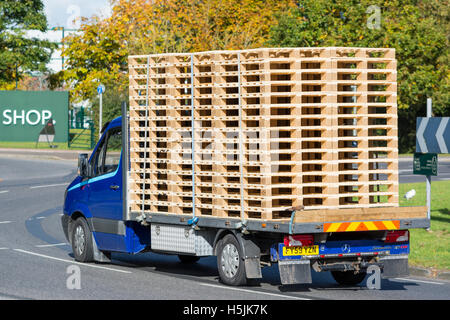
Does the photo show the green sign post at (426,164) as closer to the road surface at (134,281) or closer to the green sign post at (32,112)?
the road surface at (134,281)

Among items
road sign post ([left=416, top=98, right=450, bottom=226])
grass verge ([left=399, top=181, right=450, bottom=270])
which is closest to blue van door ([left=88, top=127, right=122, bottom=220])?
grass verge ([left=399, top=181, right=450, bottom=270])

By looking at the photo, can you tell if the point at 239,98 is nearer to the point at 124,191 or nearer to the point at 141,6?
the point at 124,191

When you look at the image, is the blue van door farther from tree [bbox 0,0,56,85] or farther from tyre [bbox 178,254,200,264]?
tree [bbox 0,0,56,85]

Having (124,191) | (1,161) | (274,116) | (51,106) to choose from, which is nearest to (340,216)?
(274,116)

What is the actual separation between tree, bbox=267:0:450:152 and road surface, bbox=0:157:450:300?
94.4 feet

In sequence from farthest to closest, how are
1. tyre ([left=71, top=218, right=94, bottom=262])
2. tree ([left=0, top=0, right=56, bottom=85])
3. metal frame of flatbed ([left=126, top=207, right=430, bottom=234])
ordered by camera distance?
tree ([left=0, top=0, right=56, bottom=85])
tyre ([left=71, top=218, right=94, bottom=262])
metal frame of flatbed ([left=126, top=207, right=430, bottom=234])

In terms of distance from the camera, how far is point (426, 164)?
17.1 meters

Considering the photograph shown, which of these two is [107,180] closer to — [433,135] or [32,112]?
[433,135]

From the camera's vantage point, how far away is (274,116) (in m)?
11.3

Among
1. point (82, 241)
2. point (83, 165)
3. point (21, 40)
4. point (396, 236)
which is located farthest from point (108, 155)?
point (21, 40)

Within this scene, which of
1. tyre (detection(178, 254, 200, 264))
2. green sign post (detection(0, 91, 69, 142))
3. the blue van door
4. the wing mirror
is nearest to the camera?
the blue van door

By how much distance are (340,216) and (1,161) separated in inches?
1305

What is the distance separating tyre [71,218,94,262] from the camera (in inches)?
565

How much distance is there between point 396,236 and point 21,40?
5371 centimetres
